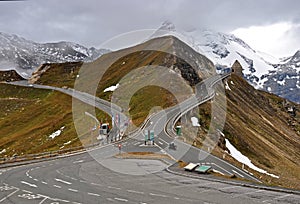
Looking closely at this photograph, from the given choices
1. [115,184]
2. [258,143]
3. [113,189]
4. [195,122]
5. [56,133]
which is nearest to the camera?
[113,189]

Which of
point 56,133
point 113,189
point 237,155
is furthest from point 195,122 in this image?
point 113,189

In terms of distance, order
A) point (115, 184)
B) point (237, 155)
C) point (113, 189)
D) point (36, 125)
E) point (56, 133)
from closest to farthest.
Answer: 1. point (113, 189)
2. point (115, 184)
3. point (237, 155)
4. point (56, 133)
5. point (36, 125)

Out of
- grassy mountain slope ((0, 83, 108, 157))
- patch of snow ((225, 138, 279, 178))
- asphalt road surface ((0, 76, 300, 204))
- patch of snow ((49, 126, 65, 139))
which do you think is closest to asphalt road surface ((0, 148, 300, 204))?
asphalt road surface ((0, 76, 300, 204))

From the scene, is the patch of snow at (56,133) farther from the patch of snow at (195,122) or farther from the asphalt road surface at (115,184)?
the asphalt road surface at (115,184)

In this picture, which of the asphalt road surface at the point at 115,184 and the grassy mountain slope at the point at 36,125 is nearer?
the asphalt road surface at the point at 115,184

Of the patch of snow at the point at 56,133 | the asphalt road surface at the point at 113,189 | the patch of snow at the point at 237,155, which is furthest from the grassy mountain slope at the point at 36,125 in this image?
the asphalt road surface at the point at 113,189

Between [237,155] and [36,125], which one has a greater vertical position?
[36,125]

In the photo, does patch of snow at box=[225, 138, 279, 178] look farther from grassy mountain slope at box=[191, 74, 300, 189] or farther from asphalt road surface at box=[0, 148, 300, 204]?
asphalt road surface at box=[0, 148, 300, 204]

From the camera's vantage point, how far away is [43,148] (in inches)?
3787

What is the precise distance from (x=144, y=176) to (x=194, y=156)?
22052 mm

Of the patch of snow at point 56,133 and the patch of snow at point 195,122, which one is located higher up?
the patch of snow at point 195,122

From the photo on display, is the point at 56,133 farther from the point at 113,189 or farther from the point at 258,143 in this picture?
the point at 113,189

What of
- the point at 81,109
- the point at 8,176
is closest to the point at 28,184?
the point at 8,176

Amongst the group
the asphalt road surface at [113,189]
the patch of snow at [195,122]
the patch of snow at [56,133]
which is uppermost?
the patch of snow at [195,122]
